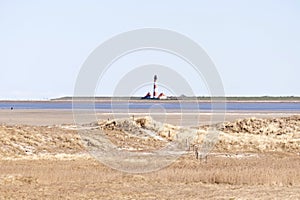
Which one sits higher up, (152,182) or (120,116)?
(120,116)

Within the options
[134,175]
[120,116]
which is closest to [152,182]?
[134,175]

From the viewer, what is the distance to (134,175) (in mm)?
29062

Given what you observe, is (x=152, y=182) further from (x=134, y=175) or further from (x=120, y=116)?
(x=120, y=116)

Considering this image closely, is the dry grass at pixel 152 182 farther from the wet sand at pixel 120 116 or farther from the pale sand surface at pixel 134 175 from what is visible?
the wet sand at pixel 120 116

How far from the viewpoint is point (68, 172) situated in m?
29.5

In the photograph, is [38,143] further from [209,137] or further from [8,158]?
[209,137]

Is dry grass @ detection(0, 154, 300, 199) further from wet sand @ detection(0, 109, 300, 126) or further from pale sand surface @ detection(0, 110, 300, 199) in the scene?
wet sand @ detection(0, 109, 300, 126)

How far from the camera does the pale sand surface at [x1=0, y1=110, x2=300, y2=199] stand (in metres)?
24.0

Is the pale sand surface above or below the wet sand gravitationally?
below

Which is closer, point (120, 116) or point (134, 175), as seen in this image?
point (134, 175)

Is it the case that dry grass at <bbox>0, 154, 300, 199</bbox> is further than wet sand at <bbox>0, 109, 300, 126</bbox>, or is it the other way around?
wet sand at <bbox>0, 109, 300, 126</bbox>

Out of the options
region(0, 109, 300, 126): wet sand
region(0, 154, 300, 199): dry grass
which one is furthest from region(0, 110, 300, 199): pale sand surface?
region(0, 109, 300, 126): wet sand

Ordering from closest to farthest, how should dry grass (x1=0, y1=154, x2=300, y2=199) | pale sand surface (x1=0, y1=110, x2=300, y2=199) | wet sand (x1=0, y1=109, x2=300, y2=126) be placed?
dry grass (x1=0, y1=154, x2=300, y2=199) → pale sand surface (x1=0, y1=110, x2=300, y2=199) → wet sand (x1=0, y1=109, x2=300, y2=126)

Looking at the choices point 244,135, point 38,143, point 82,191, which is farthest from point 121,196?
point 244,135
